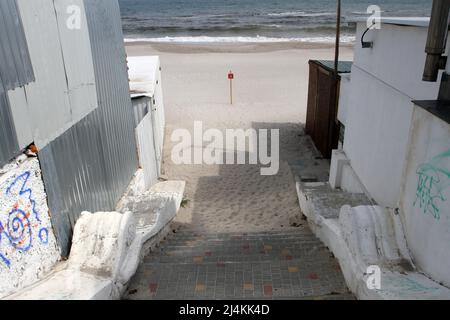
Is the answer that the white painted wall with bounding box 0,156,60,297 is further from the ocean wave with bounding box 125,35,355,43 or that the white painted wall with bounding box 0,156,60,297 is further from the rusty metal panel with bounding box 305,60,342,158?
the ocean wave with bounding box 125,35,355,43

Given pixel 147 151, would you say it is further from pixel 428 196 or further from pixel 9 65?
pixel 428 196

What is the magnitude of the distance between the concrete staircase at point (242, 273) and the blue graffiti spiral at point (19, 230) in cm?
135

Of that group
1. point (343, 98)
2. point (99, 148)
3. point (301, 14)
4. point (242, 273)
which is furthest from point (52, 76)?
point (301, 14)

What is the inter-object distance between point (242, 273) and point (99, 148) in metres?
2.97

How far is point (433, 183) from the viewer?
3701 mm

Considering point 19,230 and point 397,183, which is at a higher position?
point 19,230

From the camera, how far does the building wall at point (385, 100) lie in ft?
17.4

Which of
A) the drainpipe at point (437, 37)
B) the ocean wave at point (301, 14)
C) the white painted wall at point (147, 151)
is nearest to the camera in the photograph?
the drainpipe at point (437, 37)

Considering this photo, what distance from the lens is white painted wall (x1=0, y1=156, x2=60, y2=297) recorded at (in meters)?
3.49

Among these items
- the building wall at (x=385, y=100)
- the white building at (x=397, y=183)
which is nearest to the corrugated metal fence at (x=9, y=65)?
the white building at (x=397, y=183)

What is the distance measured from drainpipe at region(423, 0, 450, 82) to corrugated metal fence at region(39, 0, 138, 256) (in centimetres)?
420

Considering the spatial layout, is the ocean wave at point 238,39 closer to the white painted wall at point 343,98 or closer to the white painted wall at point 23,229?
the white painted wall at point 343,98

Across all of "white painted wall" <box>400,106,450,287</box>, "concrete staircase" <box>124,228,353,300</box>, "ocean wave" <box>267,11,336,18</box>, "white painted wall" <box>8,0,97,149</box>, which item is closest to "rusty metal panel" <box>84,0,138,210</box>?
"white painted wall" <box>8,0,97,149</box>
